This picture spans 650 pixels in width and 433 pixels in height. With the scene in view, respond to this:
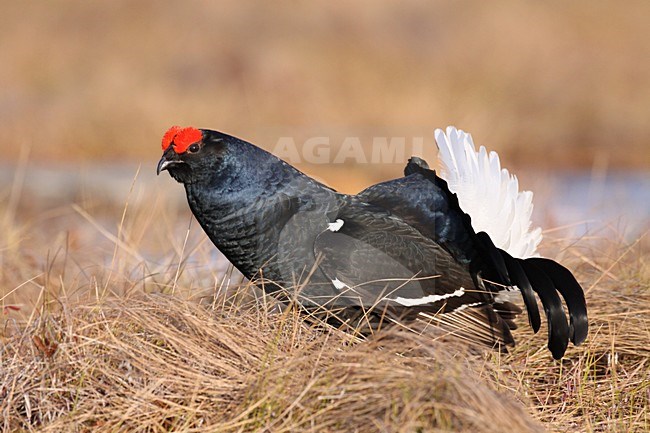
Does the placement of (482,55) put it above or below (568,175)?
above

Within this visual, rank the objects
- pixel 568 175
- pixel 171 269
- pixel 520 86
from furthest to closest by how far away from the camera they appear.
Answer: pixel 520 86 < pixel 568 175 < pixel 171 269

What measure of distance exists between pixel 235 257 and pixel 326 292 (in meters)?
0.34

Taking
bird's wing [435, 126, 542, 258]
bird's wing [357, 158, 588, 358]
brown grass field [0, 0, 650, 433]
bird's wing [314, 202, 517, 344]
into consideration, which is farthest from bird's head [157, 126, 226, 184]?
bird's wing [435, 126, 542, 258]

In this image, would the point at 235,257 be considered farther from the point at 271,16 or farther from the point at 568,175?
the point at 271,16

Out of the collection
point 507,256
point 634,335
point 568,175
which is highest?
point 507,256

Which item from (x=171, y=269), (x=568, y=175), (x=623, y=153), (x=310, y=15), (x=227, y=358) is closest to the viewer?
(x=227, y=358)

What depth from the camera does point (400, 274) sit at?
8.82 ft

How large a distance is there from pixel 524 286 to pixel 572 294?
0.58 ft

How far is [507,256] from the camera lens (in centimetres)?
279

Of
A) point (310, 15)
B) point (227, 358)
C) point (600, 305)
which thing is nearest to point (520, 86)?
point (310, 15)

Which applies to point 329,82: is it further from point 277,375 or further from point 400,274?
point 277,375

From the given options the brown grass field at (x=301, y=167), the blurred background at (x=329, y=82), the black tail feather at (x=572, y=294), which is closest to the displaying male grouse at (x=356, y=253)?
the black tail feather at (x=572, y=294)

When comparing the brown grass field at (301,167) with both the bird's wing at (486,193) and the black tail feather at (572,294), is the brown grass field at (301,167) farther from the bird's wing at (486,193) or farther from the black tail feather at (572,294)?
the bird's wing at (486,193)

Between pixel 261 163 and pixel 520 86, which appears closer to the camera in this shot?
pixel 261 163
